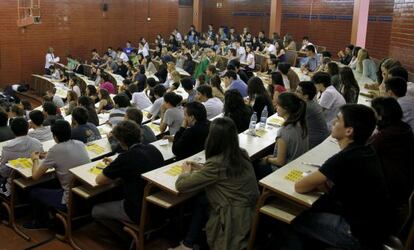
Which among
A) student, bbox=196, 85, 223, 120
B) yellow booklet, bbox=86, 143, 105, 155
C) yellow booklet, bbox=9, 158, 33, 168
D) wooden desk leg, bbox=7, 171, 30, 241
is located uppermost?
student, bbox=196, 85, 223, 120

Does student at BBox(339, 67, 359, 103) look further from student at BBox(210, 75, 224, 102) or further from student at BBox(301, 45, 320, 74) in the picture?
student at BBox(301, 45, 320, 74)

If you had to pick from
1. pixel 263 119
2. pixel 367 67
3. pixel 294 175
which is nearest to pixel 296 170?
pixel 294 175

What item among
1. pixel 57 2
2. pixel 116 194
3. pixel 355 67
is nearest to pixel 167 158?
pixel 116 194

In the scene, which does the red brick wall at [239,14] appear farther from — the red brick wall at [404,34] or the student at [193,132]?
the student at [193,132]

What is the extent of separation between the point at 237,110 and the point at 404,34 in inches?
179

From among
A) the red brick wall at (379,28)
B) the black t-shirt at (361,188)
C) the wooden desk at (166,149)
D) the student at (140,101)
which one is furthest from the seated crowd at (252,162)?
the red brick wall at (379,28)

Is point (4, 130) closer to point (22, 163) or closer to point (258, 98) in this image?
point (22, 163)

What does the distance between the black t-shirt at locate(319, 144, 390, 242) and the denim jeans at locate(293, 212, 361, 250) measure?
114 millimetres

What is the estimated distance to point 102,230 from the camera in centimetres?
461

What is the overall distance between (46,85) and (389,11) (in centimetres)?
1126

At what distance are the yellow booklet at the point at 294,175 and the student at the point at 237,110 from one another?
5.44 ft

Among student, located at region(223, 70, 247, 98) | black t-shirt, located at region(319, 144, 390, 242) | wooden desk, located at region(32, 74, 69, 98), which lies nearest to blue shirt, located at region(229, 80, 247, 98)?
student, located at region(223, 70, 247, 98)

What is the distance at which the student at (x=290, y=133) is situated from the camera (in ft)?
13.7

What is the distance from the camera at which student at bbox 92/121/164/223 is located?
3771 mm
